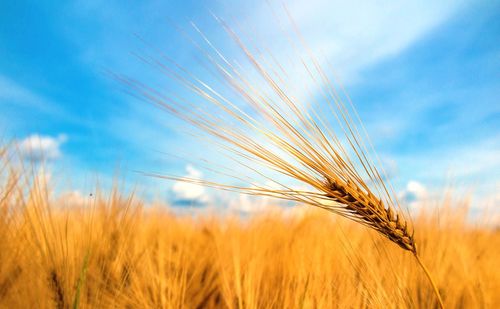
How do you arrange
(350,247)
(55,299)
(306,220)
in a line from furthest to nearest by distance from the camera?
(306,220)
(350,247)
(55,299)

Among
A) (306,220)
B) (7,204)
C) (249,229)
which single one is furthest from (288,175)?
(306,220)

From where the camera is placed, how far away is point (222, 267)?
60.9 inches

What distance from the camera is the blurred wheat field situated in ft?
3.70

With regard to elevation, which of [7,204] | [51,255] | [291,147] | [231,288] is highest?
[291,147]

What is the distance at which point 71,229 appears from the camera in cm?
130

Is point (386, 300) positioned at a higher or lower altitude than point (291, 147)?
lower

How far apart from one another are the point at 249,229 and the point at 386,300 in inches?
37.2

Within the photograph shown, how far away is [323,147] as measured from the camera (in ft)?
3.14

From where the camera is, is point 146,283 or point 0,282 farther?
point 146,283

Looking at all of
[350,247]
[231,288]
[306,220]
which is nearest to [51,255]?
[231,288]

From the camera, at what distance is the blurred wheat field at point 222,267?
3.70 ft

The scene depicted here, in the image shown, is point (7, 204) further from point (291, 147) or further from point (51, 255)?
point (291, 147)

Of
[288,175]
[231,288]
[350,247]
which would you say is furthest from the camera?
[231,288]

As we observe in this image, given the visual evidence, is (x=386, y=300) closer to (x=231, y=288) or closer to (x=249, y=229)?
(x=231, y=288)
